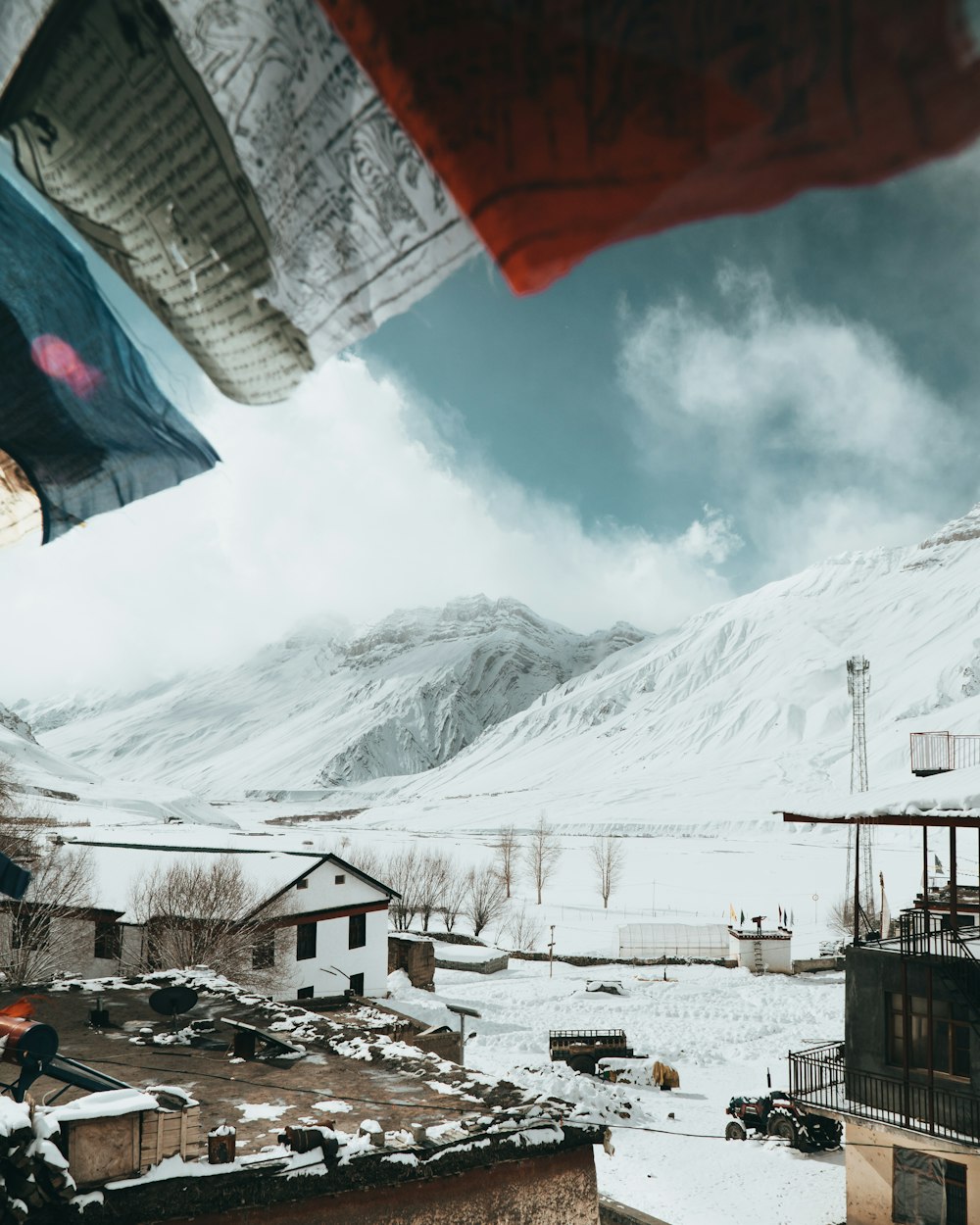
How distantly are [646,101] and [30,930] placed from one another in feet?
99.1

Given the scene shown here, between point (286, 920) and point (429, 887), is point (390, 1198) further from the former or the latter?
point (429, 887)

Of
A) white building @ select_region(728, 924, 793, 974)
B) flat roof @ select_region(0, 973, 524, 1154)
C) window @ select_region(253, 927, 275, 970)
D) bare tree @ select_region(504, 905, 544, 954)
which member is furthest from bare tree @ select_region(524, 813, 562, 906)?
flat roof @ select_region(0, 973, 524, 1154)

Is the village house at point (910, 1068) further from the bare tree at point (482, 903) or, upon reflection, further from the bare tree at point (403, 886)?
the bare tree at point (482, 903)

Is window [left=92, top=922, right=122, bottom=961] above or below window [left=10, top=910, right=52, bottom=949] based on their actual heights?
below

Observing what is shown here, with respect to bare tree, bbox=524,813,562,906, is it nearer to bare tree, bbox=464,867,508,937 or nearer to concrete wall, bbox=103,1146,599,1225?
bare tree, bbox=464,867,508,937

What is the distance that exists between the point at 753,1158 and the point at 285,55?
24554mm

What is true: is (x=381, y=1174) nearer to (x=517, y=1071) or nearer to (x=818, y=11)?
(x=818, y=11)

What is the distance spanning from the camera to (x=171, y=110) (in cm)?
192

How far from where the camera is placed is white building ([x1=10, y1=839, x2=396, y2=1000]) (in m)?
28.0

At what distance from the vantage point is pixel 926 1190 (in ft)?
51.8

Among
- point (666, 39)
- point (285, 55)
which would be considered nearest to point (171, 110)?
point (285, 55)

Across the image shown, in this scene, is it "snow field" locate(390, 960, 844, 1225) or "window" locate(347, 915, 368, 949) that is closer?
"snow field" locate(390, 960, 844, 1225)

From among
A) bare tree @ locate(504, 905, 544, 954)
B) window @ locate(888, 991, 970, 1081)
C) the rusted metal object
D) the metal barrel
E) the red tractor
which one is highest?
the metal barrel

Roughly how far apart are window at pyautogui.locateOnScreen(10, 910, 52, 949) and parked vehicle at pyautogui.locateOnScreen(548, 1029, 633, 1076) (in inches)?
636
